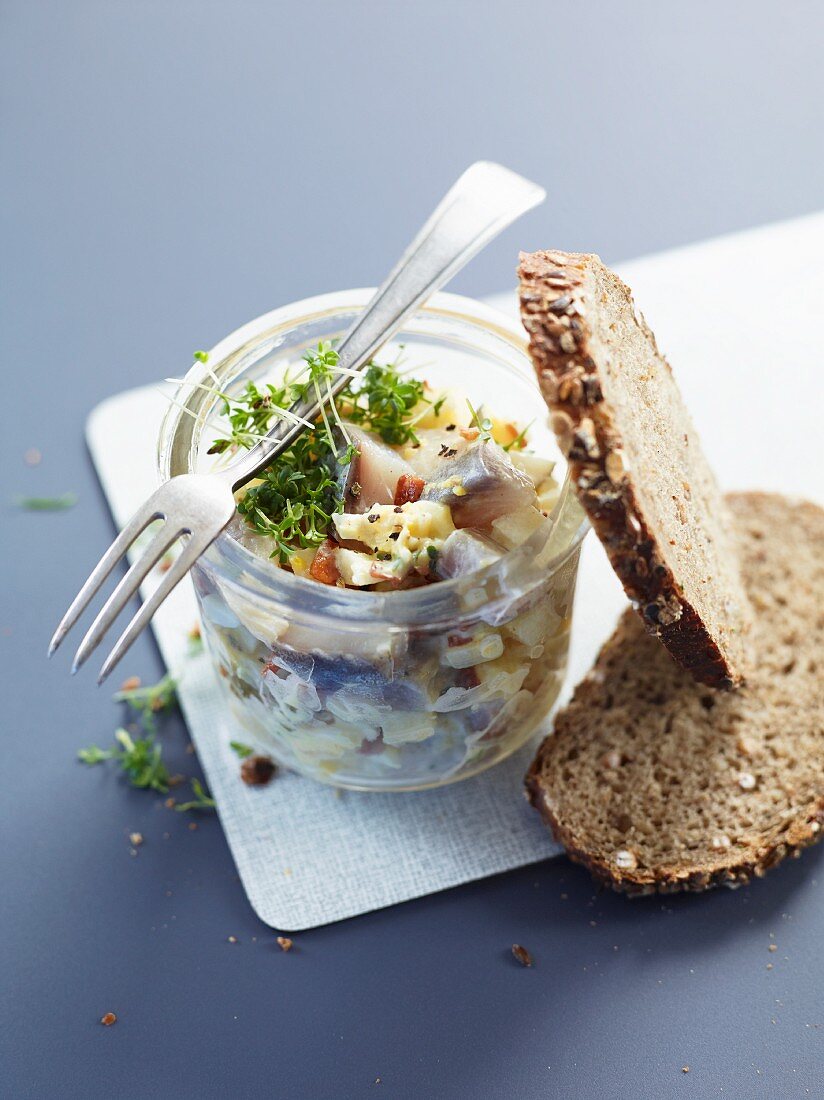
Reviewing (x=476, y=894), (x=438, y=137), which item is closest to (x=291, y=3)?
(x=438, y=137)

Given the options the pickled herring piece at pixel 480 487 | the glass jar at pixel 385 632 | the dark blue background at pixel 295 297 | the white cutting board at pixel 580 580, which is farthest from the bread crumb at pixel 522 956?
the pickled herring piece at pixel 480 487

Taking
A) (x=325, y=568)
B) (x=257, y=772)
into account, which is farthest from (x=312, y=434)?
(x=257, y=772)

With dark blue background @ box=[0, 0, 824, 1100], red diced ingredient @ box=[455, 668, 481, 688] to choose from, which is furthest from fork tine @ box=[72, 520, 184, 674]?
dark blue background @ box=[0, 0, 824, 1100]

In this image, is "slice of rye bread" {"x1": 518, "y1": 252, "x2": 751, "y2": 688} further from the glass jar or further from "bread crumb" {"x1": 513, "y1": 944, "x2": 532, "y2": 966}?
"bread crumb" {"x1": 513, "y1": 944, "x2": 532, "y2": 966}

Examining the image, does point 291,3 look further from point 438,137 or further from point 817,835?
point 817,835

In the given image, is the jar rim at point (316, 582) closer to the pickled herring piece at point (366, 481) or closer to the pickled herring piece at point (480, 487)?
the pickled herring piece at point (480, 487)
